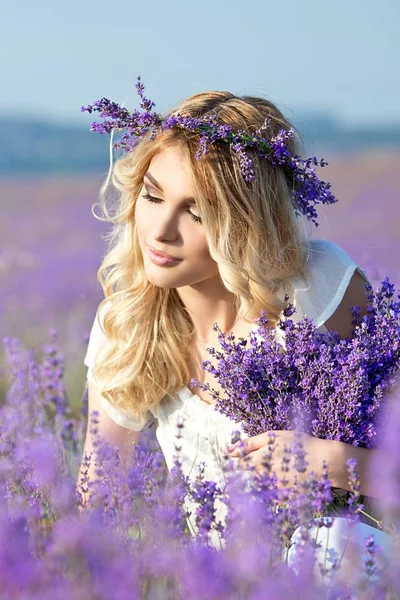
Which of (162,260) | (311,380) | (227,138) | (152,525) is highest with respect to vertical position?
(227,138)

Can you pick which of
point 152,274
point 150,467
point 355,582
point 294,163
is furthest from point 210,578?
point 294,163

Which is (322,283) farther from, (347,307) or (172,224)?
(172,224)

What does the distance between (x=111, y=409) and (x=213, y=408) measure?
352mm

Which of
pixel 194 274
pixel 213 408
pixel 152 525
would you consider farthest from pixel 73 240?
pixel 152 525

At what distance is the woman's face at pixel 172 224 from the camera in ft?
7.94

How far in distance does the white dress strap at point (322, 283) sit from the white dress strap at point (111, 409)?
24.4 inches

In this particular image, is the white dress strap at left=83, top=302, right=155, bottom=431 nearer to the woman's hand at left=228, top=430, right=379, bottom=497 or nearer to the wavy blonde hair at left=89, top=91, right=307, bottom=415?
the wavy blonde hair at left=89, top=91, right=307, bottom=415

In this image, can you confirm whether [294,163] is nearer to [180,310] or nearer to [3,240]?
[180,310]

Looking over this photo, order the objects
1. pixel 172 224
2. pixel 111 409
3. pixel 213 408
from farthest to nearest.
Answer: pixel 111 409 → pixel 213 408 → pixel 172 224

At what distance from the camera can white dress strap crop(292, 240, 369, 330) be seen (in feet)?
8.59

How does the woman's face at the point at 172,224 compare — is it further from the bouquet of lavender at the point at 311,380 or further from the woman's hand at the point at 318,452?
the woman's hand at the point at 318,452

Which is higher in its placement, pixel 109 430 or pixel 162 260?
pixel 162 260

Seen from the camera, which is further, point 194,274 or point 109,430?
point 109,430

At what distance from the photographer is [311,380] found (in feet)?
6.80
